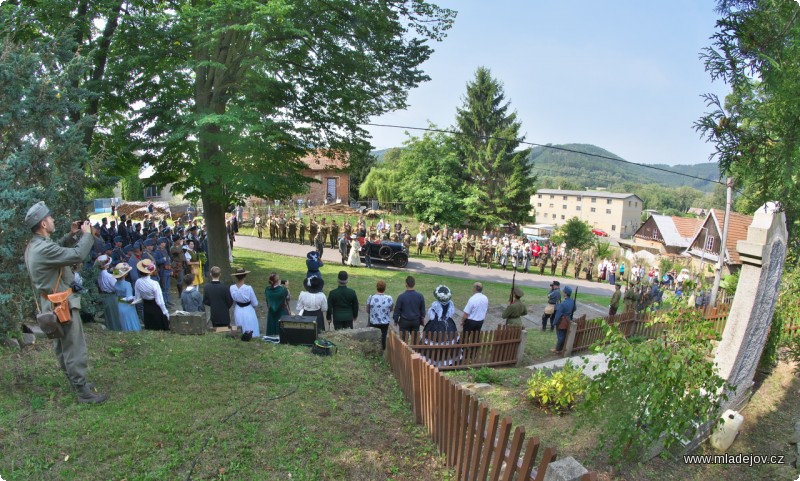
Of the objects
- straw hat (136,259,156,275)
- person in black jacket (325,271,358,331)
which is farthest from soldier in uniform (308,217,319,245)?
straw hat (136,259,156,275)

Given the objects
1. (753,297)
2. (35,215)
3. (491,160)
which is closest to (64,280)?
(35,215)

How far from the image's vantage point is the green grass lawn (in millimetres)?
3939

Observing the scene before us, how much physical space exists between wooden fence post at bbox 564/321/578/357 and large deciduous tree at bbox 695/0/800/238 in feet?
13.8

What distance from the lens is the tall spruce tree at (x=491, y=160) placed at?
129 feet

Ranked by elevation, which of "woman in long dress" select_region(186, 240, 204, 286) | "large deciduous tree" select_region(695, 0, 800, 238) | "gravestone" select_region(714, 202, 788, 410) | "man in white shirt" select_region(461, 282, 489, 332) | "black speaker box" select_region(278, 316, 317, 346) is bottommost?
"woman in long dress" select_region(186, 240, 204, 286)

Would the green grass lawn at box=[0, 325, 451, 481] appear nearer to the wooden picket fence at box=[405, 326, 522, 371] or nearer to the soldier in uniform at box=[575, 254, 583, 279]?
the wooden picket fence at box=[405, 326, 522, 371]

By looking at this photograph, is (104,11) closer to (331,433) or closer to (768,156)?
(331,433)

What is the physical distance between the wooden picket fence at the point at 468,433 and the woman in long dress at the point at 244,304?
3.28m

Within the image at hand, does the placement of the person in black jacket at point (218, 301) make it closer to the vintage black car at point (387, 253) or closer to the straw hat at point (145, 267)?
the straw hat at point (145, 267)

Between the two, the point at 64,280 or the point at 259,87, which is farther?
the point at 259,87

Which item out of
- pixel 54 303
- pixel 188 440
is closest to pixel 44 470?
pixel 188 440

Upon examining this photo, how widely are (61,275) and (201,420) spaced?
74.9 inches

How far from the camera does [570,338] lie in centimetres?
1011

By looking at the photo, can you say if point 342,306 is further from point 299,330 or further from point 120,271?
point 120,271
